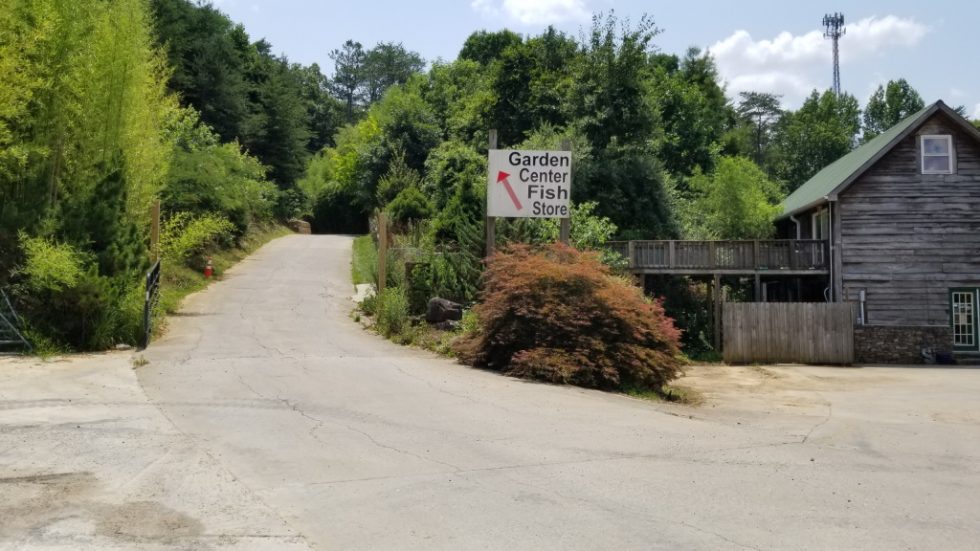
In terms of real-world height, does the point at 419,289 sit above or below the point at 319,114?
below

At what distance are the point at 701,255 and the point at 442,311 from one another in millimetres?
12847

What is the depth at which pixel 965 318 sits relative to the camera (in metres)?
28.7

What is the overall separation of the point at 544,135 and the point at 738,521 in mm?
29619

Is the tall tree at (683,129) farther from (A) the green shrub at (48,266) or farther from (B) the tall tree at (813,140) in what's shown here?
(A) the green shrub at (48,266)

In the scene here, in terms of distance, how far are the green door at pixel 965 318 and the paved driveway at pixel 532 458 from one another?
1260 cm

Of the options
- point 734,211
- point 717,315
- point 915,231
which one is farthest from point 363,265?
point 915,231

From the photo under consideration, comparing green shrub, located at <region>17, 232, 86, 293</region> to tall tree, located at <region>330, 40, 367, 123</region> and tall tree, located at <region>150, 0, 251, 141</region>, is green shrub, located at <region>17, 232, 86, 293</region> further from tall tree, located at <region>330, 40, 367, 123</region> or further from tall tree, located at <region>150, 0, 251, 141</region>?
tall tree, located at <region>330, 40, 367, 123</region>

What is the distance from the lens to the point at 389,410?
1147cm

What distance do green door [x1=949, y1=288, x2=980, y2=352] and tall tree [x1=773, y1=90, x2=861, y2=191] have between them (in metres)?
33.1

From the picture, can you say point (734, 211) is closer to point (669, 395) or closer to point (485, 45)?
point (669, 395)

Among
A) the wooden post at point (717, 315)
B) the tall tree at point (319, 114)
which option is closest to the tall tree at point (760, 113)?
the tall tree at point (319, 114)

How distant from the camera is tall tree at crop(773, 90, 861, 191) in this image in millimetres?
61375

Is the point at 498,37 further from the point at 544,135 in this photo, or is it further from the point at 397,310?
the point at 397,310

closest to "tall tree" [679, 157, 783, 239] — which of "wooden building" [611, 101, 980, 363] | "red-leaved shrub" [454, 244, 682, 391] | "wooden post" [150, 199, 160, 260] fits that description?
"wooden building" [611, 101, 980, 363]
